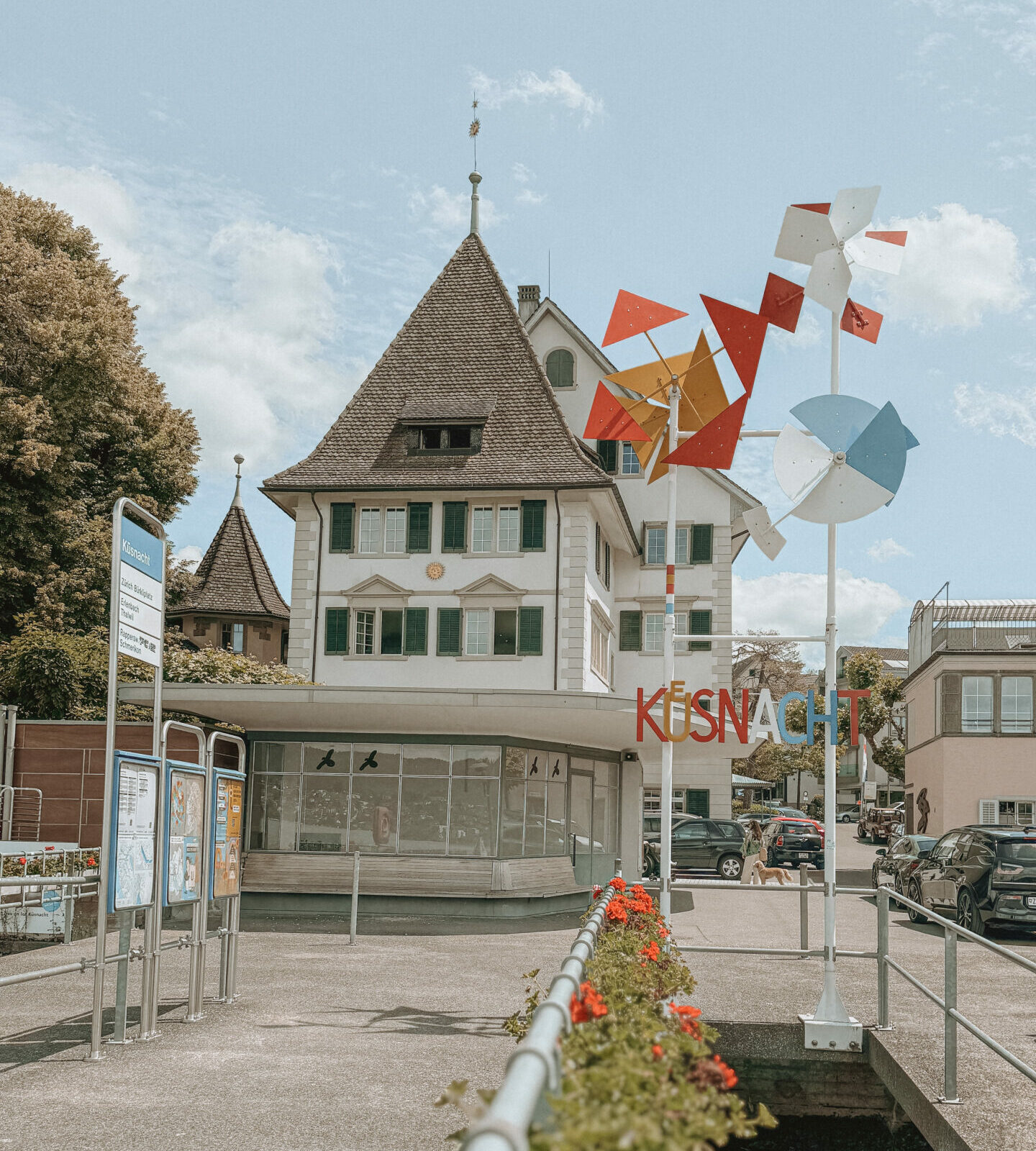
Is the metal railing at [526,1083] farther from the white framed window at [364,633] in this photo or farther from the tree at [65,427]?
the tree at [65,427]

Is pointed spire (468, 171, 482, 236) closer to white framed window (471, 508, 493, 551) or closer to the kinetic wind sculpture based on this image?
white framed window (471, 508, 493, 551)

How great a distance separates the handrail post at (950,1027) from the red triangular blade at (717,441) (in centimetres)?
488

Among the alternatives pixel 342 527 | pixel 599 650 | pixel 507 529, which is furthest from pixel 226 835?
pixel 599 650

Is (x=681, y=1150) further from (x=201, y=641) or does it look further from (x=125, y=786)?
(x=201, y=641)

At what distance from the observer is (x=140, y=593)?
1062 cm

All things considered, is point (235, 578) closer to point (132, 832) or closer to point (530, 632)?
point (530, 632)

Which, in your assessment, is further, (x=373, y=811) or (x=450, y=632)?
(x=450, y=632)

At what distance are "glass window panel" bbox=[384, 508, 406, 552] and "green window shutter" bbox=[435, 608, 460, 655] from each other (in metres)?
2.38

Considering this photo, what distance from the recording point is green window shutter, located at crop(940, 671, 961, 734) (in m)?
48.7

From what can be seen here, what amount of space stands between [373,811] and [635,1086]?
22.0m

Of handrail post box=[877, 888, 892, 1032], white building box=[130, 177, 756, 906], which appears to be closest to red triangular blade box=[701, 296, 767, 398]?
handrail post box=[877, 888, 892, 1032]

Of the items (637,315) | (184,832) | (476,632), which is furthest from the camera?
(476,632)

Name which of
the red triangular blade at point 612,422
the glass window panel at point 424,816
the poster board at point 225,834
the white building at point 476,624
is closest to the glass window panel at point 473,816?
the white building at point 476,624

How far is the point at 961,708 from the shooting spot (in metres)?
48.7
